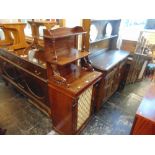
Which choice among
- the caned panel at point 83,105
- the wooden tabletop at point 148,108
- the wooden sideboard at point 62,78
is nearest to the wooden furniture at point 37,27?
the wooden sideboard at point 62,78

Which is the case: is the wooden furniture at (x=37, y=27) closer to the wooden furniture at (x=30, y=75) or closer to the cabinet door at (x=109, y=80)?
the wooden furniture at (x=30, y=75)

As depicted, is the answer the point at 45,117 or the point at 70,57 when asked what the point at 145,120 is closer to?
the point at 70,57

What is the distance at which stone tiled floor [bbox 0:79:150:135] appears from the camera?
1930 millimetres

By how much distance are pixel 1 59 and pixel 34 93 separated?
1.14 meters

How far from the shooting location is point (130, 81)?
3115 millimetres

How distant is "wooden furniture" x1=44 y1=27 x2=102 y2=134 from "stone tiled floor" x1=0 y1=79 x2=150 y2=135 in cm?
28

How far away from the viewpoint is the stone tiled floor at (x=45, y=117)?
193 centimetres

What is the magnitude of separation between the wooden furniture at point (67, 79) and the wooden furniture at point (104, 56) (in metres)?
0.23

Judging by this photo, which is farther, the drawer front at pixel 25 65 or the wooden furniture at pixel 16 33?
the wooden furniture at pixel 16 33

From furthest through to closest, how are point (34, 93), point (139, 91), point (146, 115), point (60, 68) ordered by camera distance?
point (139, 91)
point (34, 93)
point (60, 68)
point (146, 115)

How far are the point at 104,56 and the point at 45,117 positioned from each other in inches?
57.6

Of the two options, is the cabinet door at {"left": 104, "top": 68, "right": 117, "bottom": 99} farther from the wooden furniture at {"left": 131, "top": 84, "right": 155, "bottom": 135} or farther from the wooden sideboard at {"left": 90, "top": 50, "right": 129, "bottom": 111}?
the wooden furniture at {"left": 131, "top": 84, "right": 155, "bottom": 135}
